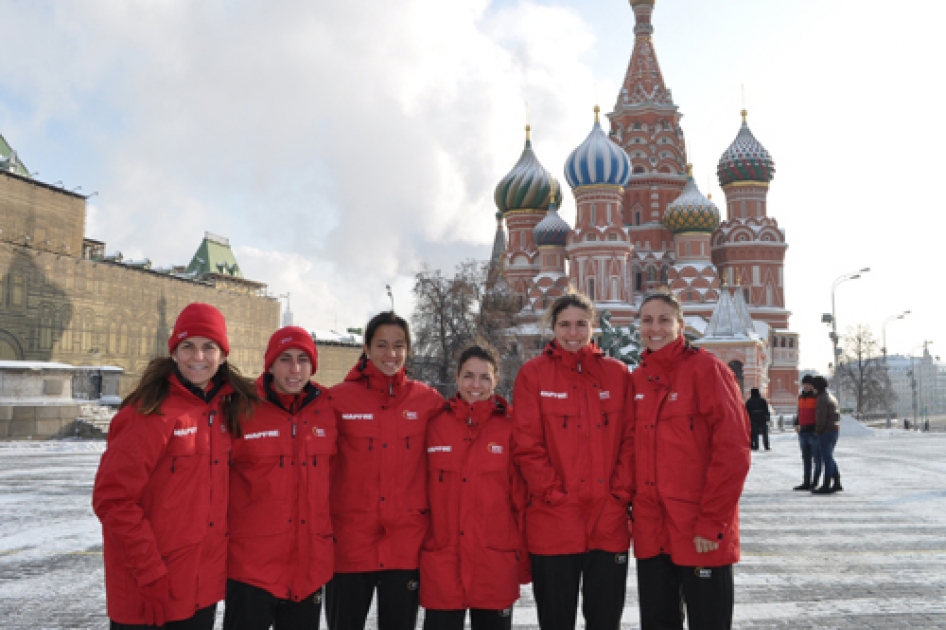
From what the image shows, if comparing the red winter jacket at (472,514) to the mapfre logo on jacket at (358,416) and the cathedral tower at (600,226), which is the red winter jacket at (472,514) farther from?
the cathedral tower at (600,226)

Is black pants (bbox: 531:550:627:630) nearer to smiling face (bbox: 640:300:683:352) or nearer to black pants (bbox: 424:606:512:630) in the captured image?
black pants (bbox: 424:606:512:630)

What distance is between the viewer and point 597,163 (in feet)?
134

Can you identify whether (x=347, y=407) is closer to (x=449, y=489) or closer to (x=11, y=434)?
(x=449, y=489)

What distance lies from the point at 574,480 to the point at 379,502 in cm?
98

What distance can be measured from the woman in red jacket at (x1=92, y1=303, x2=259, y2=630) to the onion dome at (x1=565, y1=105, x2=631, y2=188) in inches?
1540

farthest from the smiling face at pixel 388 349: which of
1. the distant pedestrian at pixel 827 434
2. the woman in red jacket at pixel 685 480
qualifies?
the distant pedestrian at pixel 827 434

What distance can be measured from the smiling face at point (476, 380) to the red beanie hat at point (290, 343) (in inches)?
30.7

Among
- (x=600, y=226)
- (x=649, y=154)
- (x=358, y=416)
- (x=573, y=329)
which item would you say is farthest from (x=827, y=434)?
(x=649, y=154)

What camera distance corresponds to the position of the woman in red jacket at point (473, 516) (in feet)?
11.8

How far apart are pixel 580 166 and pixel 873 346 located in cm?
2692

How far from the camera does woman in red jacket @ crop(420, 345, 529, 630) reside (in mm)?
3607

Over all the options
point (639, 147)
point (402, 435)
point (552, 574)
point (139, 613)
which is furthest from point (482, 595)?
point (639, 147)

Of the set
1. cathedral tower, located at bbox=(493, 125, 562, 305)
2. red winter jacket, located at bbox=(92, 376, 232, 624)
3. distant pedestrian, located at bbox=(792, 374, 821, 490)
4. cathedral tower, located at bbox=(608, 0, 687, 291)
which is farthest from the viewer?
cathedral tower, located at bbox=(493, 125, 562, 305)

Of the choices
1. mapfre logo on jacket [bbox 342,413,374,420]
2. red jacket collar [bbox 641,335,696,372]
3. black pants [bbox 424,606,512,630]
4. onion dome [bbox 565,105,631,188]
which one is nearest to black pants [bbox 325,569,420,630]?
black pants [bbox 424,606,512,630]
